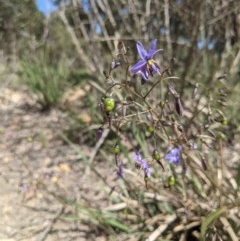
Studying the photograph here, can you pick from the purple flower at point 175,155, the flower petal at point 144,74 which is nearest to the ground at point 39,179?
the purple flower at point 175,155

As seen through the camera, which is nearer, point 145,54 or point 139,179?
point 145,54

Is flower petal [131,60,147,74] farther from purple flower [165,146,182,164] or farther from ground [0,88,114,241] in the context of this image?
ground [0,88,114,241]

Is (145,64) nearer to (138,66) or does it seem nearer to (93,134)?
(138,66)

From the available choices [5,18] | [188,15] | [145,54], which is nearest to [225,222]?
[145,54]

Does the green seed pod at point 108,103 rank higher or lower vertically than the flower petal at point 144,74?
lower

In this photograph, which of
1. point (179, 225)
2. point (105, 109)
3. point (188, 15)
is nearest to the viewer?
point (105, 109)

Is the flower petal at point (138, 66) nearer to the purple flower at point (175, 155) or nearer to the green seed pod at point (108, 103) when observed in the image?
the green seed pod at point (108, 103)

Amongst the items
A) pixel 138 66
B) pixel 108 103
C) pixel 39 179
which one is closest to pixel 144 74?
pixel 138 66

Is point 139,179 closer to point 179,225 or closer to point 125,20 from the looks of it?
point 179,225
